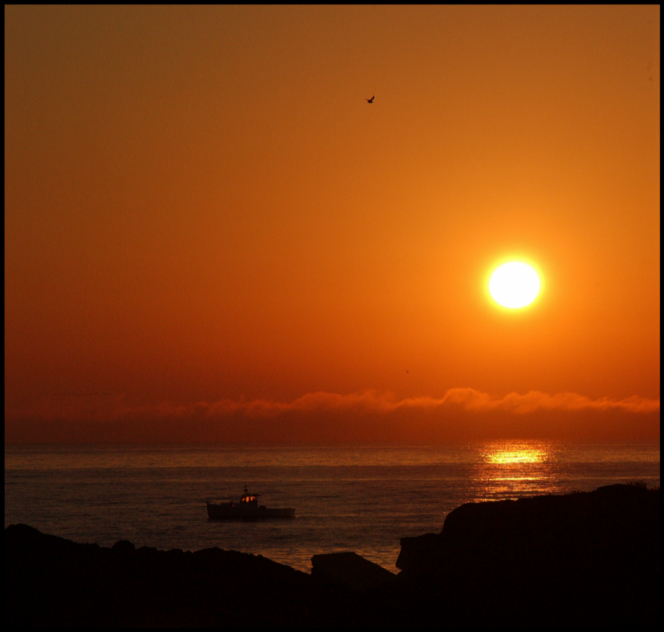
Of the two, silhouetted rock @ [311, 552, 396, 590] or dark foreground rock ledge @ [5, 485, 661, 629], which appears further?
silhouetted rock @ [311, 552, 396, 590]

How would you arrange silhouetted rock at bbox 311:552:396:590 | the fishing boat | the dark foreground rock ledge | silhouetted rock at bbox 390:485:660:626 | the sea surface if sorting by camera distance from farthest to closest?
the fishing boat
the sea surface
silhouetted rock at bbox 311:552:396:590
the dark foreground rock ledge
silhouetted rock at bbox 390:485:660:626

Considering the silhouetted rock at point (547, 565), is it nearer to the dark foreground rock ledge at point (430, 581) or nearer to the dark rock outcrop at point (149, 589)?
the dark foreground rock ledge at point (430, 581)

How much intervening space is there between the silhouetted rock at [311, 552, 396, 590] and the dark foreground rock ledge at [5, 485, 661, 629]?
0.49 metres

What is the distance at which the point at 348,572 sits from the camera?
29.5m

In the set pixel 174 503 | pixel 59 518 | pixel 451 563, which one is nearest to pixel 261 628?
pixel 451 563

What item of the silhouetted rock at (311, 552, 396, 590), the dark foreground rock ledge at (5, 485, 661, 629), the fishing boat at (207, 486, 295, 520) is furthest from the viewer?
the fishing boat at (207, 486, 295, 520)

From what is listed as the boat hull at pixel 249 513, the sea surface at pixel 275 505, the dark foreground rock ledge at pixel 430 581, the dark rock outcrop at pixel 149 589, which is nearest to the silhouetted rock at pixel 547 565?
the dark foreground rock ledge at pixel 430 581

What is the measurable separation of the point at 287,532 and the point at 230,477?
11208 centimetres

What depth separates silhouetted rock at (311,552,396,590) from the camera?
2817cm

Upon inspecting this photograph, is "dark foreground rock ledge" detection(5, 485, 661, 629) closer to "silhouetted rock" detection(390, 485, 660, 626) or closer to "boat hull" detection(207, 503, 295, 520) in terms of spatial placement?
"silhouetted rock" detection(390, 485, 660, 626)

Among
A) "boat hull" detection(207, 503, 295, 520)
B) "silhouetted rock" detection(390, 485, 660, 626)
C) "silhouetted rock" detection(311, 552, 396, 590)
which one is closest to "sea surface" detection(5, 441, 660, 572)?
"boat hull" detection(207, 503, 295, 520)

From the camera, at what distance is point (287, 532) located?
251 ft

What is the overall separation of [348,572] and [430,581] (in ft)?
26.3

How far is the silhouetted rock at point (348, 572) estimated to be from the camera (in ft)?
92.4
